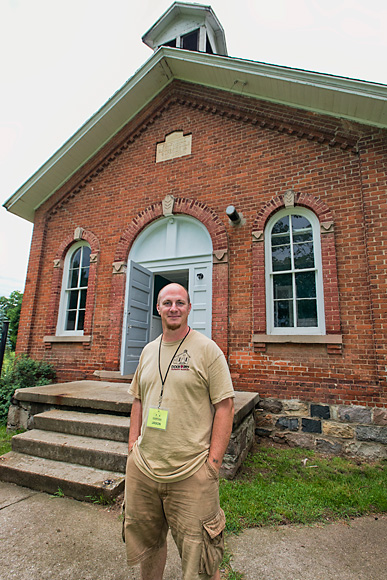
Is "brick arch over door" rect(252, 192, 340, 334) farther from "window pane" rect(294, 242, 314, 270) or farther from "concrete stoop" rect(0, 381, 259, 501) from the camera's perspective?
"concrete stoop" rect(0, 381, 259, 501)

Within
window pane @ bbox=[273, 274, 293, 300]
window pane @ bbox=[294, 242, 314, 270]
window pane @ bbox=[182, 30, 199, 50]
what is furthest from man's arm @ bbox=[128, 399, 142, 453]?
window pane @ bbox=[182, 30, 199, 50]

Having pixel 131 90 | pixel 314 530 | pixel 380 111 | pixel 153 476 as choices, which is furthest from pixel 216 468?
pixel 131 90

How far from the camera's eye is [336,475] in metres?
4.00

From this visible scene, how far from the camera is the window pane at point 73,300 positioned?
7.83 metres

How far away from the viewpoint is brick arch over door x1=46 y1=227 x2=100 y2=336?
7278 millimetres

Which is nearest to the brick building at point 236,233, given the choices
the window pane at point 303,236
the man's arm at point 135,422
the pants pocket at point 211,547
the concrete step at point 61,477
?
the window pane at point 303,236

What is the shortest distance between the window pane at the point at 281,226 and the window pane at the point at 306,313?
1.41 metres

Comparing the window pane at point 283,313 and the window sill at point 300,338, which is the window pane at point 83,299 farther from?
the window pane at point 283,313

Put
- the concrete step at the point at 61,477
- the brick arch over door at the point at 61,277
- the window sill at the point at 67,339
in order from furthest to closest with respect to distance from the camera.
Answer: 1. the brick arch over door at the point at 61,277
2. the window sill at the point at 67,339
3. the concrete step at the point at 61,477

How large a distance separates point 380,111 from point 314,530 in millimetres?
6052

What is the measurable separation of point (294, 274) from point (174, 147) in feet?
13.6

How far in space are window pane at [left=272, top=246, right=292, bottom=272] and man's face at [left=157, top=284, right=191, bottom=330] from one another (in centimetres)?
411

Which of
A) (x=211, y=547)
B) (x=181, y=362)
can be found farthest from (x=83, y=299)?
(x=211, y=547)

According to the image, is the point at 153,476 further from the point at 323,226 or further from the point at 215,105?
the point at 215,105
